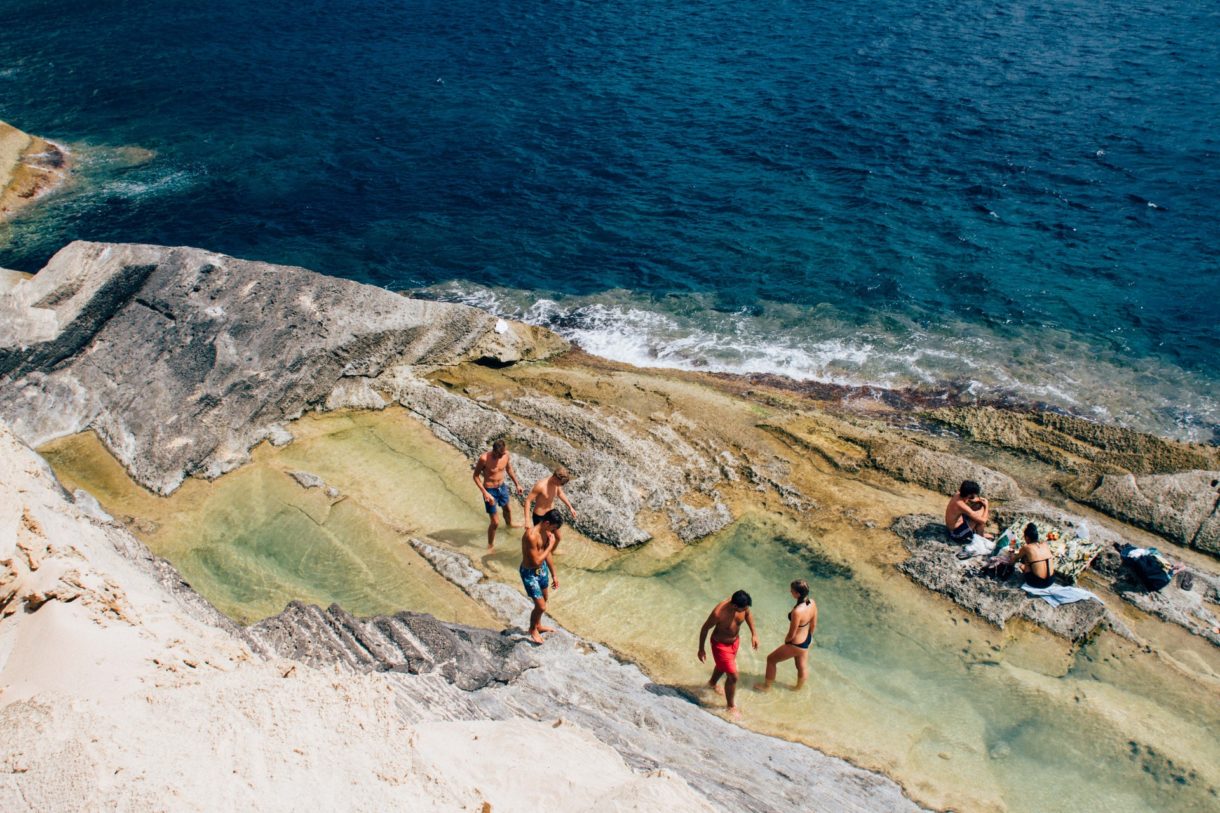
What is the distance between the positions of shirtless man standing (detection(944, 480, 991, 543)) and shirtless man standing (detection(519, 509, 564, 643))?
262 inches

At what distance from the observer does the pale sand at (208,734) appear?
653cm

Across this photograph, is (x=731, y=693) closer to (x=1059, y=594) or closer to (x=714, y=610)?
(x=714, y=610)

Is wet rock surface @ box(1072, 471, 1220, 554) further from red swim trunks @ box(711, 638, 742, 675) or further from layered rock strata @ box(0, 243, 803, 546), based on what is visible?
red swim trunks @ box(711, 638, 742, 675)

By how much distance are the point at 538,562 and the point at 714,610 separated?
2.45 m

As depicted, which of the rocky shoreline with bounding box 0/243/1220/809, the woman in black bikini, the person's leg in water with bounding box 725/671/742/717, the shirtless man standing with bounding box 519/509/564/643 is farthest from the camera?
the rocky shoreline with bounding box 0/243/1220/809

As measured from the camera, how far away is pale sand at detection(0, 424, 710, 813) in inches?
257

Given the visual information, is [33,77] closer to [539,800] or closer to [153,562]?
[153,562]

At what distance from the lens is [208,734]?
7004 millimetres

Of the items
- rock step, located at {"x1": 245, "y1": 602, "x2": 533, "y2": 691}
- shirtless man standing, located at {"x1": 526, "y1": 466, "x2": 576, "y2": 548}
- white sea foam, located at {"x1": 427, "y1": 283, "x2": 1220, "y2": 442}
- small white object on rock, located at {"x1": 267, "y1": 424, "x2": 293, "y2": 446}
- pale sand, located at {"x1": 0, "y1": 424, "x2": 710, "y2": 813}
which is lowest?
white sea foam, located at {"x1": 427, "y1": 283, "x2": 1220, "y2": 442}

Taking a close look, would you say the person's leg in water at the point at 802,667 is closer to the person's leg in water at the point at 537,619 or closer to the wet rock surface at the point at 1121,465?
the person's leg in water at the point at 537,619

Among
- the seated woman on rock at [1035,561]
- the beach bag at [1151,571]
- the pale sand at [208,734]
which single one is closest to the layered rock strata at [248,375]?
the seated woman on rock at [1035,561]

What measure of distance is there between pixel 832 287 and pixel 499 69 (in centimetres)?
2331

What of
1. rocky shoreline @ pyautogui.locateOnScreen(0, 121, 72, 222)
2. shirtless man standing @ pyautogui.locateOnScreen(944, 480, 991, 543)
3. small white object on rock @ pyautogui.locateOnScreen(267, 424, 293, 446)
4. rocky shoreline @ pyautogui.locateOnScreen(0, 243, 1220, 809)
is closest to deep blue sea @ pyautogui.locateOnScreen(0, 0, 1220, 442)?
rocky shoreline @ pyautogui.locateOnScreen(0, 121, 72, 222)

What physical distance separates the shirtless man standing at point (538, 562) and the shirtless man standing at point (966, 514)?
6663 mm
